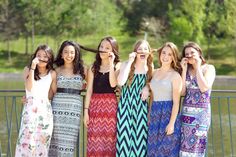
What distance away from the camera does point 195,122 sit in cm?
516

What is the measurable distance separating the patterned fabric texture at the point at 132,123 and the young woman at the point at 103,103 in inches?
3.6

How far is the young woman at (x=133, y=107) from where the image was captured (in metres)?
5.33

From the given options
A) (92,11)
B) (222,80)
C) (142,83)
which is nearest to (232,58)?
(222,80)

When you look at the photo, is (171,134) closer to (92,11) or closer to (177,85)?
(177,85)

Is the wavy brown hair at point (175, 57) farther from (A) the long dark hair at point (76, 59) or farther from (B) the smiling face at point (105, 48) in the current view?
(A) the long dark hair at point (76, 59)

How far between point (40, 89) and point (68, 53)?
0.50 metres

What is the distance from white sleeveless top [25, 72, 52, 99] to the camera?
5410 millimetres

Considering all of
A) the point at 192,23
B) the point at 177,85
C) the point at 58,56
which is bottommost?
the point at 177,85

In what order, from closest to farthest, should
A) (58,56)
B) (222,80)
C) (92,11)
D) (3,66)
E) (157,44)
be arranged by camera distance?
(58,56)
(222,80)
(3,66)
(157,44)
(92,11)

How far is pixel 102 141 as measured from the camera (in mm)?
5395

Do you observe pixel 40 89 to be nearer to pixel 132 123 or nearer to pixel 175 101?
pixel 132 123

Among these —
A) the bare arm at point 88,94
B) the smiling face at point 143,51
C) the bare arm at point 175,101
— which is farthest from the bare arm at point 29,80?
the bare arm at point 175,101

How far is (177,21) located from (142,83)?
34221 mm

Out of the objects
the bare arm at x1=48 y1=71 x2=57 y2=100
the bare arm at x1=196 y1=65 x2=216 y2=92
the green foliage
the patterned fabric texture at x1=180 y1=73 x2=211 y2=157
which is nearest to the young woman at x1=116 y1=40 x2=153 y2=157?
the patterned fabric texture at x1=180 y1=73 x2=211 y2=157
